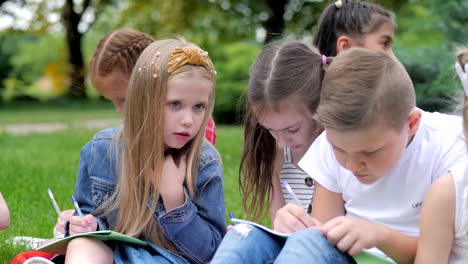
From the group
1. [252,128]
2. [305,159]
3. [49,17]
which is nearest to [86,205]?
[252,128]

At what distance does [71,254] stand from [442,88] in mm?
3605

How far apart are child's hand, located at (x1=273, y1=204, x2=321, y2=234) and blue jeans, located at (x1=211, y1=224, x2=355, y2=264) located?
6 cm

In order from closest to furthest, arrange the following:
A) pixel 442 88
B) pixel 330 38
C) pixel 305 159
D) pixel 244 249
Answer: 1. pixel 244 249
2. pixel 305 159
3. pixel 330 38
4. pixel 442 88

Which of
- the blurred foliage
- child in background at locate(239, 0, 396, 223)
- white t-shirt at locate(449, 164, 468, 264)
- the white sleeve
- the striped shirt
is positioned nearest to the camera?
white t-shirt at locate(449, 164, 468, 264)

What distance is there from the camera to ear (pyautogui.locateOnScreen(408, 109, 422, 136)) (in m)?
1.95

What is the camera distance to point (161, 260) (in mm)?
2389

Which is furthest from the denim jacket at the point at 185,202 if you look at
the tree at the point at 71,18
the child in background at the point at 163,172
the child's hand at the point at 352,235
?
the tree at the point at 71,18

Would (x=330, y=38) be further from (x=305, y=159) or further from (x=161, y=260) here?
(x=161, y=260)

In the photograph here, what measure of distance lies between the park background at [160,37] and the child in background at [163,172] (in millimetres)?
459

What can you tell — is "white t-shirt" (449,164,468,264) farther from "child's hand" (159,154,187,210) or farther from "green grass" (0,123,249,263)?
"green grass" (0,123,249,263)

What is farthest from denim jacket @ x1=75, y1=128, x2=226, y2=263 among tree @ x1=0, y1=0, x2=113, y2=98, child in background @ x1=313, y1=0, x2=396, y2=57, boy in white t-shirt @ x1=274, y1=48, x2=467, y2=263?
tree @ x1=0, y1=0, x2=113, y2=98

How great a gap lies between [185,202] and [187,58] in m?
0.50

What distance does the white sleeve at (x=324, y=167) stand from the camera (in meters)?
2.19

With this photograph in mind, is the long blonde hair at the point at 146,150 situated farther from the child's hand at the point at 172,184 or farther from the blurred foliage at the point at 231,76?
the blurred foliage at the point at 231,76
